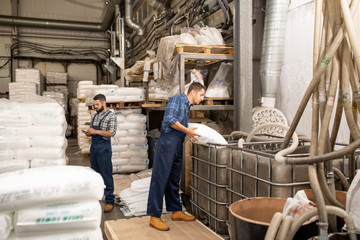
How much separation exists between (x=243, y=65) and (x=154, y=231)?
299 cm

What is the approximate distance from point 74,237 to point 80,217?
5.3 inches

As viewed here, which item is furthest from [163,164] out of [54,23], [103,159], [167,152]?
[54,23]

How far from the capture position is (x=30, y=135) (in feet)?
10.1

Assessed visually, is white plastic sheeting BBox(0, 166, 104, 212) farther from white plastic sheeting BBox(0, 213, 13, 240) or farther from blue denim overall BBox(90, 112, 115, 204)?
blue denim overall BBox(90, 112, 115, 204)

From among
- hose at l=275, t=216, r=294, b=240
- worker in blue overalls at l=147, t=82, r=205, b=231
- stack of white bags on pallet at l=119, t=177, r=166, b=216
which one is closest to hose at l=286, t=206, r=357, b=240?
hose at l=275, t=216, r=294, b=240

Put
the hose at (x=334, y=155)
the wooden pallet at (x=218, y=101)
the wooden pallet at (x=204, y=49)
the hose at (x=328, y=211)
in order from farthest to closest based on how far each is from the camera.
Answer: the wooden pallet at (x=218, y=101) < the wooden pallet at (x=204, y=49) < the hose at (x=334, y=155) < the hose at (x=328, y=211)

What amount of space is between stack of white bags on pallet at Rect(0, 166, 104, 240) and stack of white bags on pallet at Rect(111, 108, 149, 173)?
5.60m

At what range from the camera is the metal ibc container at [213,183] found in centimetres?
320

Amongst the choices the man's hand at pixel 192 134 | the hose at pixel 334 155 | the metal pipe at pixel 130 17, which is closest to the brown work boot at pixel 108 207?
the man's hand at pixel 192 134

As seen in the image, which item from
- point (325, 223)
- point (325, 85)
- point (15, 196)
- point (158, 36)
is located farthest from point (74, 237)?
→ point (158, 36)

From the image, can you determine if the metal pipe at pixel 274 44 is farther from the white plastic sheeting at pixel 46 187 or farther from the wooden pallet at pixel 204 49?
the white plastic sheeting at pixel 46 187

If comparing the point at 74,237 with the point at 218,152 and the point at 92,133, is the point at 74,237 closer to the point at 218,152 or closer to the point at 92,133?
the point at 218,152

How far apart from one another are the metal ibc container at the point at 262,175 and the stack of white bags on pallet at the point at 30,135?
177 centimetres

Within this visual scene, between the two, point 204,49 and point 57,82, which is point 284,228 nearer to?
point 204,49
